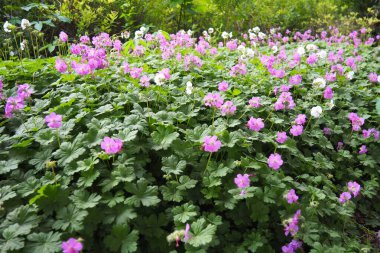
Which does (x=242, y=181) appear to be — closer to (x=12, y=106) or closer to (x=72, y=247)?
(x=72, y=247)

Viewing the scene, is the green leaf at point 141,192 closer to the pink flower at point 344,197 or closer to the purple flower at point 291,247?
the purple flower at point 291,247

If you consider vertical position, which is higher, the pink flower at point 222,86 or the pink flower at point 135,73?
Answer: the pink flower at point 135,73

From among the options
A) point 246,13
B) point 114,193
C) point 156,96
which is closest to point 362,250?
point 114,193

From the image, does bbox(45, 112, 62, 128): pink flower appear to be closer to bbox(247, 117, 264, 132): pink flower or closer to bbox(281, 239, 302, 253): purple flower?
bbox(247, 117, 264, 132): pink flower

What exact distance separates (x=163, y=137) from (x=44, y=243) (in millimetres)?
846

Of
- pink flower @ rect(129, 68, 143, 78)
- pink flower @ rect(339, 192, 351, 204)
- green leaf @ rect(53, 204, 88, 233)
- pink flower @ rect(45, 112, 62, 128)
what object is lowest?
pink flower @ rect(339, 192, 351, 204)

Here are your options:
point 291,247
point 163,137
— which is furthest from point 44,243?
point 291,247

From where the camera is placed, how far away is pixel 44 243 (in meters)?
1.47

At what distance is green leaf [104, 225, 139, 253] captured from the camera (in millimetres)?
1532

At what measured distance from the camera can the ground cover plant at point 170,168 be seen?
1.62m

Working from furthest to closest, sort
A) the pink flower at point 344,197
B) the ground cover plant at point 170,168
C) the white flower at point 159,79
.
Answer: the white flower at point 159,79
the pink flower at point 344,197
the ground cover plant at point 170,168

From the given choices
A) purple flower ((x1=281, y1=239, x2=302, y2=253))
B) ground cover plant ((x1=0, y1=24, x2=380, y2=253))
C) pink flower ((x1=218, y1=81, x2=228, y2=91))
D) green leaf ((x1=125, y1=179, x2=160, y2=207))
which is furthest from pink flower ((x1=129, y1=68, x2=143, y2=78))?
purple flower ((x1=281, y1=239, x2=302, y2=253))

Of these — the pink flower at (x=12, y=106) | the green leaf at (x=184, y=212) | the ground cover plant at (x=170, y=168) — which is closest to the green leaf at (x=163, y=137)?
the ground cover plant at (x=170, y=168)

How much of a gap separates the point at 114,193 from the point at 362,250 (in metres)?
1.39
